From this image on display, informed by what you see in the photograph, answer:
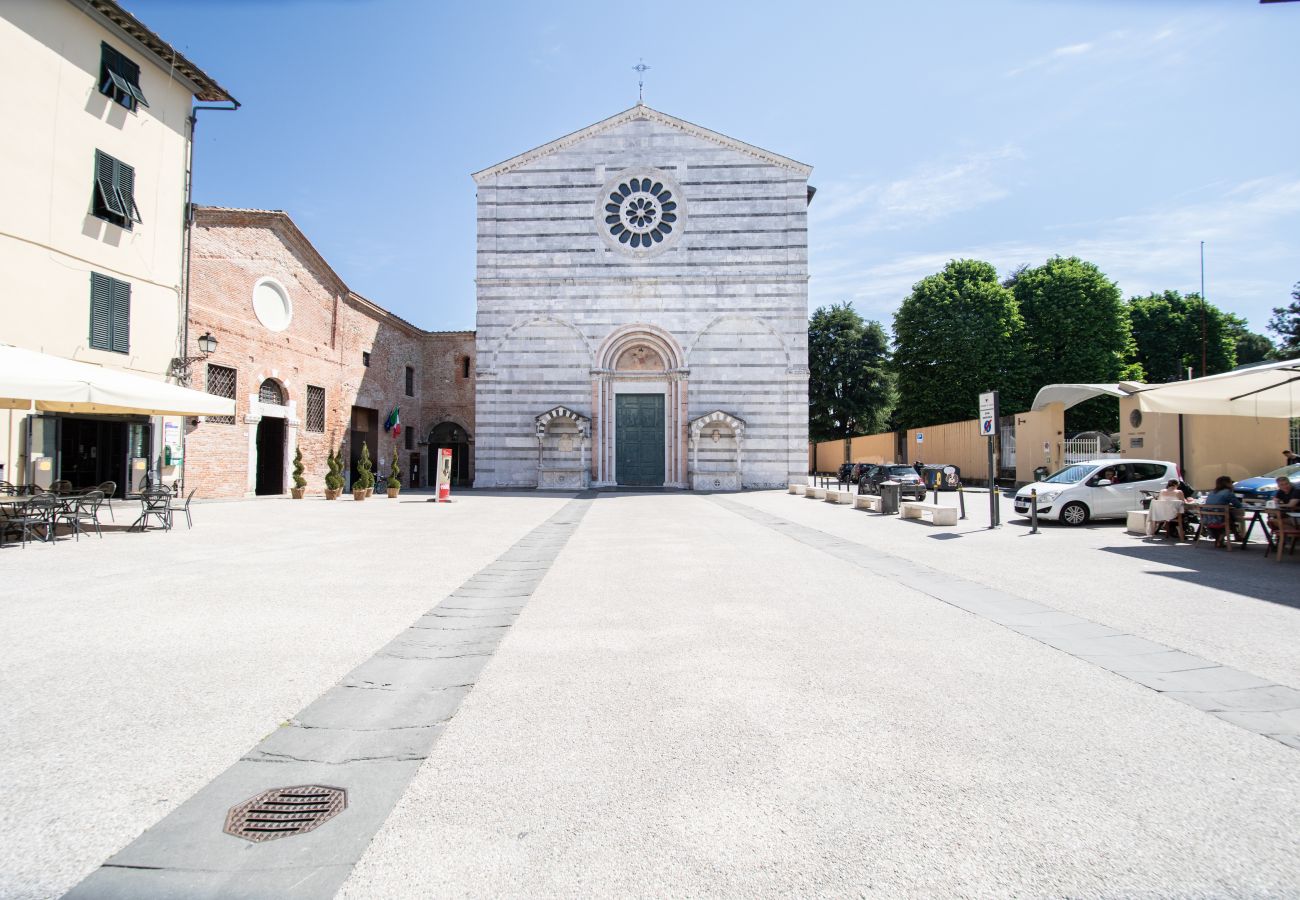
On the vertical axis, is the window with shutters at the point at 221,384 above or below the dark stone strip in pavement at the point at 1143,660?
above

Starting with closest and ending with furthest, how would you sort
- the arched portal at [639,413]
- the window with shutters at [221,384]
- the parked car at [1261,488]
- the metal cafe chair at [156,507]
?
the metal cafe chair at [156,507] < the parked car at [1261,488] < the window with shutters at [221,384] < the arched portal at [639,413]

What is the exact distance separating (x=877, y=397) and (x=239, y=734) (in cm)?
5089

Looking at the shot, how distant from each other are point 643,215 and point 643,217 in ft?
0.28

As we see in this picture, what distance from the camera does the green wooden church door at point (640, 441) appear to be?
3219 centimetres

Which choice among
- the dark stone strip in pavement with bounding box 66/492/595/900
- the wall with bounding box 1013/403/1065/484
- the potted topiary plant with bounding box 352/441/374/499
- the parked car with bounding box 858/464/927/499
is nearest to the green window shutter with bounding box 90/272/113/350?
the potted topiary plant with bounding box 352/441/374/499

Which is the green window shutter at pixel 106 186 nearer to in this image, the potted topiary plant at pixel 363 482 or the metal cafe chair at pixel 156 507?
the metal cafe chair at pixel 156 507

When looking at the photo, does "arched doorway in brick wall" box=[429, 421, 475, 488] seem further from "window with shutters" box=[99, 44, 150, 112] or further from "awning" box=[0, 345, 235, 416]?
"awning" box=[0, 345, 235, 416]

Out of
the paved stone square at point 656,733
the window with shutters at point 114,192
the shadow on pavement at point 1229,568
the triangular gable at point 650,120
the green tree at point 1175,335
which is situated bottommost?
the paved stone square at point 656,733

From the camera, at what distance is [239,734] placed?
383cm

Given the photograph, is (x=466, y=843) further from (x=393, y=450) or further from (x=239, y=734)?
(x=393, y=450)

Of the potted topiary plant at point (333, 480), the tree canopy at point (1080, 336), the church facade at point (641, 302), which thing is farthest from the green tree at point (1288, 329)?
the potted topiary plant at point (333, 480)

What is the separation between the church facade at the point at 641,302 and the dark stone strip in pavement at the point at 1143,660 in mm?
23351

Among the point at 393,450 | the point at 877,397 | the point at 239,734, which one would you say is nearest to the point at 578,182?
the point at 393,450

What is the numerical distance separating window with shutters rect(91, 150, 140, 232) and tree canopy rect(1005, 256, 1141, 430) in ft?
137
